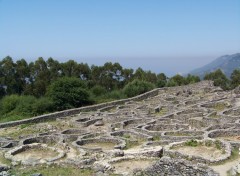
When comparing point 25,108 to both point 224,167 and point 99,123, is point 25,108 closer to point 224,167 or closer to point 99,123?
point 99,123

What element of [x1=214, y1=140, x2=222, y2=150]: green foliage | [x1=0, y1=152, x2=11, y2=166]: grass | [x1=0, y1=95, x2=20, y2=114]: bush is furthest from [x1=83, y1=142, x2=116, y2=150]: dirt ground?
[x1=0, y1=95, x2=20, y2=114]: bush

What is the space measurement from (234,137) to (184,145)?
5536 mm

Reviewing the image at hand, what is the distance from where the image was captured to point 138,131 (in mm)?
27203

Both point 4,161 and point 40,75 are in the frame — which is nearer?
point 4,161

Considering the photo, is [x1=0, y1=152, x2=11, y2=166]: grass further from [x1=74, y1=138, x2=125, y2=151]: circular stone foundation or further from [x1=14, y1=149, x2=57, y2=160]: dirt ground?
[x1=74, y1=138, x2=125, y2=151]: circular stone foundation

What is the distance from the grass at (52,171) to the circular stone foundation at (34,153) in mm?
1688

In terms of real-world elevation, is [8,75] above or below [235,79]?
above

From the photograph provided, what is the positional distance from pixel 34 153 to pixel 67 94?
72.3 feet

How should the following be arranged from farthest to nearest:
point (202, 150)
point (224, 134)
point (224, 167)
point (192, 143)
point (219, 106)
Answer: point (219, 106), point (224, 134), point (192, 143), point (202, 150), point (224, 167)

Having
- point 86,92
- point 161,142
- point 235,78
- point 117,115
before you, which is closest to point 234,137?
point 161,142

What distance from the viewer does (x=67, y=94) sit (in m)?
44.4

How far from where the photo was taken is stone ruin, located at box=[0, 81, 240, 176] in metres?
16.3

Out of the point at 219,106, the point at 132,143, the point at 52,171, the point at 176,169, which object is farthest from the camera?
the point at 219,106

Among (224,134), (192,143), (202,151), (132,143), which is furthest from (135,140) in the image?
(202,151)
